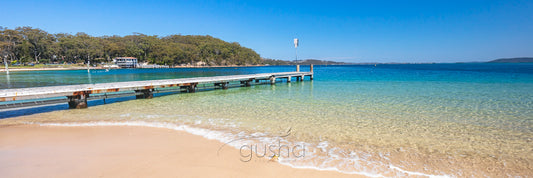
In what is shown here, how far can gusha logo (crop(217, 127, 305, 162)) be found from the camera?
4766 millimetres

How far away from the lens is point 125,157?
4.67 m

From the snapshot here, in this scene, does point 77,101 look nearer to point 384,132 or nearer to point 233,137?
point 233,137

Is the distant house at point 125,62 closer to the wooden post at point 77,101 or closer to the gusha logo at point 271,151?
the wooden post at point 77,101

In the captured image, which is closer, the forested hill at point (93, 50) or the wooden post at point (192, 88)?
the wooden post at point (192, 88)

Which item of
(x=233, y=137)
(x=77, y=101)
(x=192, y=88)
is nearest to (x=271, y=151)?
(x=233, y=137)

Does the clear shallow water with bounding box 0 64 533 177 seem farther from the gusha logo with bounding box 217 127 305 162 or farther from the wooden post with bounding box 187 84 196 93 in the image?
the wooden post with bounding box 187 84 196 93

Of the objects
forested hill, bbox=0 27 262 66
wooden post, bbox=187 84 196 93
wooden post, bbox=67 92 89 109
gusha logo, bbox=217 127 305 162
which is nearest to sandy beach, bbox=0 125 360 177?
gusha logo, bbox=217 127 305 162

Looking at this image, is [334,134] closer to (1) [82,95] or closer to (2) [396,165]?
(2) [396,165]

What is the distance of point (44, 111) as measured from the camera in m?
10.3

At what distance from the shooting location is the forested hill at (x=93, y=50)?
83.4 meters

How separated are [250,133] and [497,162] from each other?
5.15 metres

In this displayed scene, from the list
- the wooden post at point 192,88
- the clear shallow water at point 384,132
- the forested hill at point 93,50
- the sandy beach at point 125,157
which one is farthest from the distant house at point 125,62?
the sandy beach at point 125,157

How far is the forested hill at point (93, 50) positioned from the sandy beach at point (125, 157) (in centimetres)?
10264

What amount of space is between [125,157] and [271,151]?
2.88 metres
